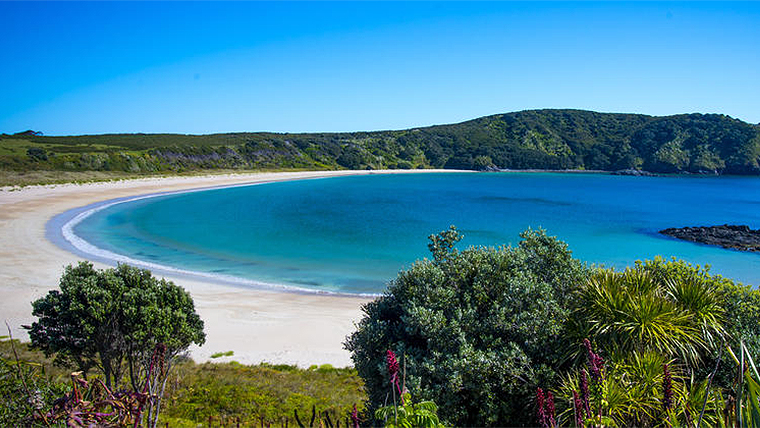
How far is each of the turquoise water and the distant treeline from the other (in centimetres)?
5202

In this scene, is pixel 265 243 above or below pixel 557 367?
below

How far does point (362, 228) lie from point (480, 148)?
144627 millimetres

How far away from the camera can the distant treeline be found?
126 m

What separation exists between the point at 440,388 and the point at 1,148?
11825 centimetres

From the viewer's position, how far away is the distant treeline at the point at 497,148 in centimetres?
12575

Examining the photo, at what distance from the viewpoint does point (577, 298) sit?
889 centimetres

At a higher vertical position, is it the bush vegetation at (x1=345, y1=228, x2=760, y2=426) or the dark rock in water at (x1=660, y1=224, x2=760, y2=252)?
the bush vegetation at (x1=345, y1=228, x2=760, y2=426)

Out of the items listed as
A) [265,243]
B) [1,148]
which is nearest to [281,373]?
[265,243]


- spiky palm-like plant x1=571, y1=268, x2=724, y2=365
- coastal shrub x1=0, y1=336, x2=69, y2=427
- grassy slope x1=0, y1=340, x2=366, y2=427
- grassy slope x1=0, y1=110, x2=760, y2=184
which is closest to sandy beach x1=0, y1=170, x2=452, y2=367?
grassy slope x1=0, y1=340, x2=366, y2=427

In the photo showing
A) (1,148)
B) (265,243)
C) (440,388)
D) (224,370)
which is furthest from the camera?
(1,148)

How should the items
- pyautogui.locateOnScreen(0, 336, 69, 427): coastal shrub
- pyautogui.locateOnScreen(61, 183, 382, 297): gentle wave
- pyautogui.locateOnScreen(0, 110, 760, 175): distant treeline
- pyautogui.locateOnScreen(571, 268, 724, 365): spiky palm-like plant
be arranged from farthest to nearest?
pyautogui.locateOnScreen(0, 110, 760, 175): distant treeline < pyautogui.locateOnScreen(61, 183, 382, 297): gentle wave < pyautogui.locateOnScreen(571, 268, 724, 365): spiky palm-like plant < pyautogui.locateOnScreen(0, 336, 69, 427): coastal shrub

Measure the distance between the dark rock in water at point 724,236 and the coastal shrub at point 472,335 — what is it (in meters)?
40.4

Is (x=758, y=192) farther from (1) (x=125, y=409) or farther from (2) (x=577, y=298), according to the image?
(1) (x=125, y=409)

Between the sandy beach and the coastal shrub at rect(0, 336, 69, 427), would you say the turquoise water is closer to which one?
the sandy beach
